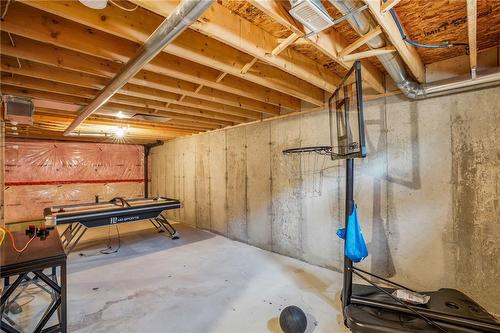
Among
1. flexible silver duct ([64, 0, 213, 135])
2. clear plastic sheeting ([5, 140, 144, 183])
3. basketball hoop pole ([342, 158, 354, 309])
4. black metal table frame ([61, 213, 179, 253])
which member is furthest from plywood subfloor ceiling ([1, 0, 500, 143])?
Result: clear plastic sheeting ([5, 140, 144, 183])

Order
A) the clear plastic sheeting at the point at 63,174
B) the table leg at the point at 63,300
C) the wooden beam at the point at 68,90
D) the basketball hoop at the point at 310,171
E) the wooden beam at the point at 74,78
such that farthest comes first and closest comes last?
the clear plastic sheeting at the point at 63,174, the basketball hoop at the point at 310,171, the wooden beam at the point at 68,90, the wooden beam at the point at 74,78, the table leg at the point at 63,300

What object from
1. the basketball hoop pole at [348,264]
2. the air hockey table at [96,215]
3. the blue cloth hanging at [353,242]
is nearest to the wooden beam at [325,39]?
the basketball hoop pole at [348,264]

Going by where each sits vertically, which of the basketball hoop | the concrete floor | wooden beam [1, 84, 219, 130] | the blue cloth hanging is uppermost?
wooden beam [1, 84, 219, 130]

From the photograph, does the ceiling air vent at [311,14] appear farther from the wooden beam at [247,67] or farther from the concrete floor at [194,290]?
the concrete floor at [194,290]

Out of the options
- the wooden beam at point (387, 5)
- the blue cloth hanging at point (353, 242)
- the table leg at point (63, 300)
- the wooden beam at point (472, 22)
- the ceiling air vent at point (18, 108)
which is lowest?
the table leg at point (63, 300)

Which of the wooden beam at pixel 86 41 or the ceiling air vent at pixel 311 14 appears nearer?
the ceiling air vent at pixel 311 14

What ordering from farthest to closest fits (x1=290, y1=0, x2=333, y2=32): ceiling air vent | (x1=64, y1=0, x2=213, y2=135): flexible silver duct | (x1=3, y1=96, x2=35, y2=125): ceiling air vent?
(x1=3, y1=96, x2=35, y2=125): ceiling air vent < (x1=290, y1=0, x2=333, y2=32): ceiling air vent < (x1=64, y1=0, x2=213, y2=135): flexible silver duct

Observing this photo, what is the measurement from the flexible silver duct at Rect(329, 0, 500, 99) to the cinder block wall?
0.56ft

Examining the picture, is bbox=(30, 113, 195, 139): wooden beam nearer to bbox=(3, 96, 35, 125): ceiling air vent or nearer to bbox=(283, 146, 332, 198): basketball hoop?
bbox=(3, 96, 35, 125): ceiling air vent

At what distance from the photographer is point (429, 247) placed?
92.8 inches

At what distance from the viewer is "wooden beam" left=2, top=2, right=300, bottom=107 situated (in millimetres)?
1483

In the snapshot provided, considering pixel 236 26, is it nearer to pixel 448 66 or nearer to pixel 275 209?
pixel 448 66

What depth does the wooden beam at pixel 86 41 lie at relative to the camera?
4.86 feet

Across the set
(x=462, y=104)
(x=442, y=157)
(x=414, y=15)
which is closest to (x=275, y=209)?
(x=442, y=157)
